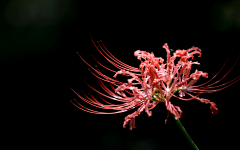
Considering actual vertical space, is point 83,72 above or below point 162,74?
above

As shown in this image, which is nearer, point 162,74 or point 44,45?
point 162,74

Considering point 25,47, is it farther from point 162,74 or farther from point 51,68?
point 162,74

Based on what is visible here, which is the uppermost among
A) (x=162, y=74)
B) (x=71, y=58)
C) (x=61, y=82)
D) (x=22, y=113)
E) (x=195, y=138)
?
(x=71, y=58)

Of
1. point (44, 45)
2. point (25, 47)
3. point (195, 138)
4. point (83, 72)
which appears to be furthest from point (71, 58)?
point (195, 138)

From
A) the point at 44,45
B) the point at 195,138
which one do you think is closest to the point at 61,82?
the point at 44,45

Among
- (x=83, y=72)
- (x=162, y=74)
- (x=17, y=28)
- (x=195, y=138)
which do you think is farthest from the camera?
(x=17, y=28)

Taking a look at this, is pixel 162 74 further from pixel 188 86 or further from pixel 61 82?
pixel 61 82

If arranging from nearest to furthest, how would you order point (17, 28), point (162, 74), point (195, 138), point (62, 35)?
point (162, 74)
point (195, 138)
point (62, 35)
point (17, 28)

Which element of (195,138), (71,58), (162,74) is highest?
(71,58)

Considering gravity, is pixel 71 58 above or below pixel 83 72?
above
